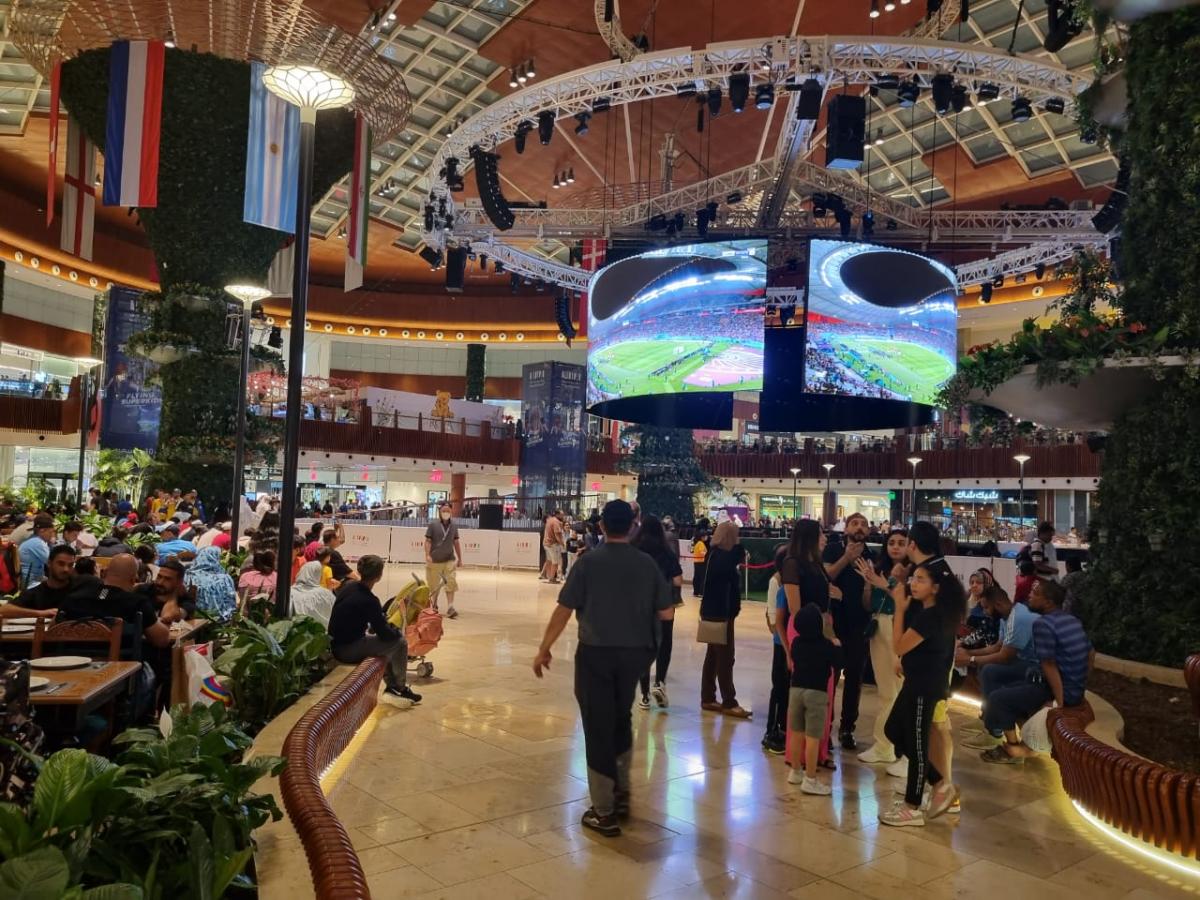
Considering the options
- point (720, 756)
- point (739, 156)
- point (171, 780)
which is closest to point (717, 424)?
point (739, 156)

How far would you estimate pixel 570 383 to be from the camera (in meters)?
23.5

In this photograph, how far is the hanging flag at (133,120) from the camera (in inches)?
430

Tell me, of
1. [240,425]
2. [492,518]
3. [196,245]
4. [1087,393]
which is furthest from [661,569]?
[492,518]

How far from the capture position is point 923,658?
4.12 meters

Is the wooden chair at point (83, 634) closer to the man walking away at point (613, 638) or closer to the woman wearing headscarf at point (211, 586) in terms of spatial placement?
the woman wearing headscarf at point (211, 586)

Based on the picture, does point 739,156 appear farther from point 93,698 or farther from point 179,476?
point 93,698

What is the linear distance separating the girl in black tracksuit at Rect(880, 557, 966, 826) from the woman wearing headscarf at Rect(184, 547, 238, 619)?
4.66 metres

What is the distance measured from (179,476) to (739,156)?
1553cm

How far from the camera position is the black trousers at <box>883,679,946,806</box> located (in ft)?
13.5

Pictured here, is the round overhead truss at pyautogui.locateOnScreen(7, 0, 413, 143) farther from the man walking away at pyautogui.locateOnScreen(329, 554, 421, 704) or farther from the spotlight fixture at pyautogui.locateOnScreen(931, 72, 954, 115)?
the man walking away at pyautogui.locateOnScreen(329, 554, 421, 704)

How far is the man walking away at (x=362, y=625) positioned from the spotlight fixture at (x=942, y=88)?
34.6 ft

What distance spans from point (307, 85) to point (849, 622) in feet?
15.3

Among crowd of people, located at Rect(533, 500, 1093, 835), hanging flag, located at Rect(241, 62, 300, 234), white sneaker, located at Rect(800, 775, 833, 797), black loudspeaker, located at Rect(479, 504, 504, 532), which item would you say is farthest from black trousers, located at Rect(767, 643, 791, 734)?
black loudspeaker, located at Rect(479, 504, 504, 532)

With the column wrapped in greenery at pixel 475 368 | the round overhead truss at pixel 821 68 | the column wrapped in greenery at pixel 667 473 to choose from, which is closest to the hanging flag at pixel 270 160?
the round overhead truss at pixel 821 68
